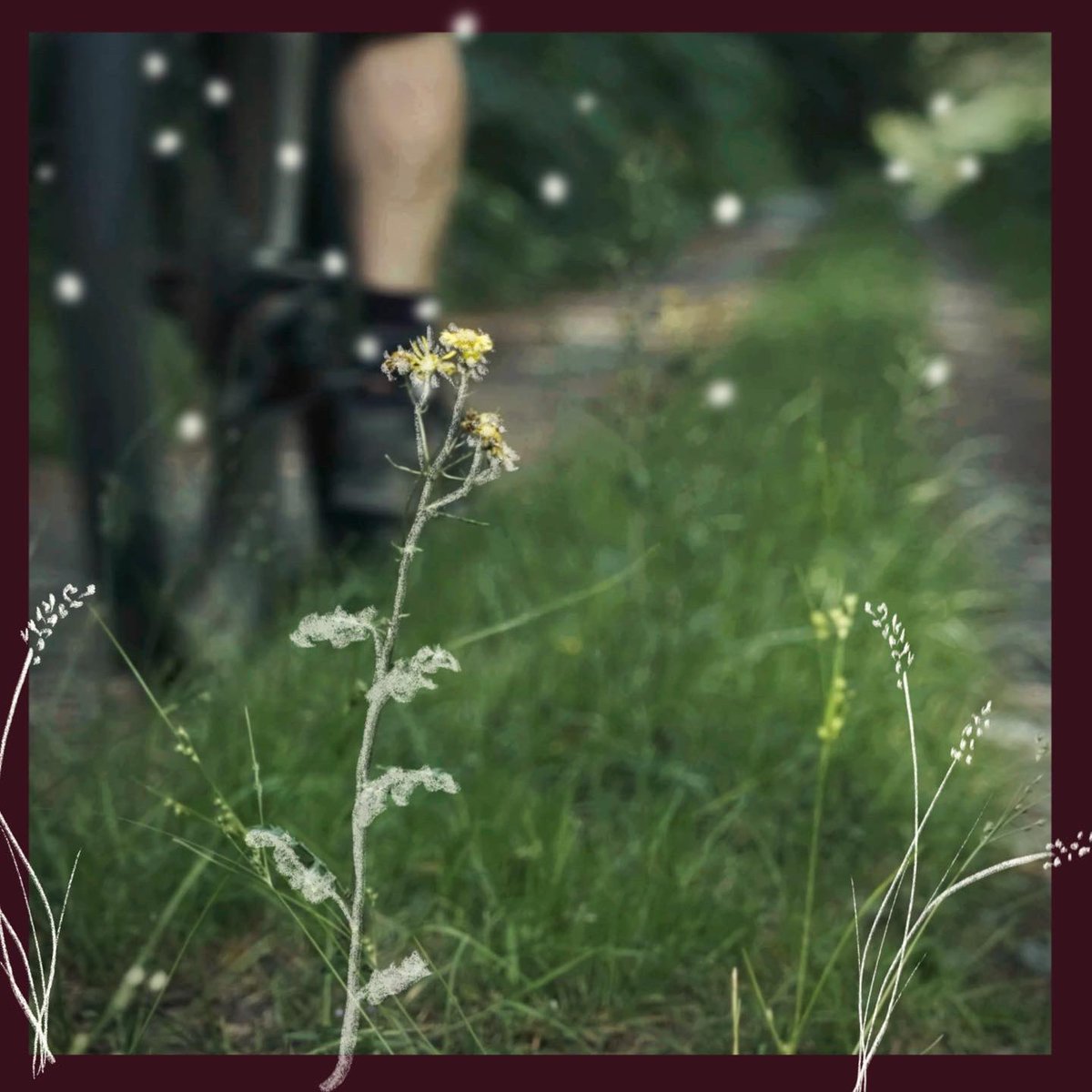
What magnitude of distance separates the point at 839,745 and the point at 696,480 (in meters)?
0.58

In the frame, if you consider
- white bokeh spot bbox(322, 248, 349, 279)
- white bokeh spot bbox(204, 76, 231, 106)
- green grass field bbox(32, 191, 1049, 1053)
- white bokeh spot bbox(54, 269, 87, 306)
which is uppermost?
white bokeh spot bbox(204, 76, 231, 106)

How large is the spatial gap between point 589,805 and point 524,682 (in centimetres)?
23

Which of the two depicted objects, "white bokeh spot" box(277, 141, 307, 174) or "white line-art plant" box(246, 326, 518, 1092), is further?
"white bokeh spot" box(277, 141, 307, 174)

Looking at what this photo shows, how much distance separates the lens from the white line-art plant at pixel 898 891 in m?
0.95

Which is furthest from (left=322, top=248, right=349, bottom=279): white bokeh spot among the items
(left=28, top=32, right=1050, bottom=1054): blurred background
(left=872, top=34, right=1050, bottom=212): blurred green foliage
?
(left=872, top=34, right=1050, bottom=212): blurred green foliage

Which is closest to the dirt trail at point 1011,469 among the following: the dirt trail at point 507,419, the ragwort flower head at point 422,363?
the dirt trail at point 507,419

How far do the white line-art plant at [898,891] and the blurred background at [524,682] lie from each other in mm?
38

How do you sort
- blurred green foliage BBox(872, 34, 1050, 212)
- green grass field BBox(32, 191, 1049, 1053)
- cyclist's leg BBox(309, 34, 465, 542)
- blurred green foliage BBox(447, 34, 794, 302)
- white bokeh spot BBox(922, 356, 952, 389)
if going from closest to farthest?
green grass field BBox(32, 191, 1049, 1053), white bokeh spot BBox(922, 356, 952, 389), cyclist's leg BBox(309, 34, 465, 542), blurred green foliage BBox(447, 34, 794, 302), blurred green foliage BBox(872, 34, 1050, 212)

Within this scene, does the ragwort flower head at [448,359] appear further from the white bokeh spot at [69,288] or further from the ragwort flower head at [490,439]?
the white bokeh spot at [69,288]

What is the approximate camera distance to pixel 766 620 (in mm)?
2008

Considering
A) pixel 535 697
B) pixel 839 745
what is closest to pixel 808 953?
pixel 839 745

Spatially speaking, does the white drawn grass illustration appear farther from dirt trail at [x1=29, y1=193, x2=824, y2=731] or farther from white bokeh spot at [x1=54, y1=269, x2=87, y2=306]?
white bokeh spot at [x1=54, y1=269, x2=87, y2=306]

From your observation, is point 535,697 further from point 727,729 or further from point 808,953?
point 808,953

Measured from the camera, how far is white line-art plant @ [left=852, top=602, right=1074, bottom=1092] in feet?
3.10
